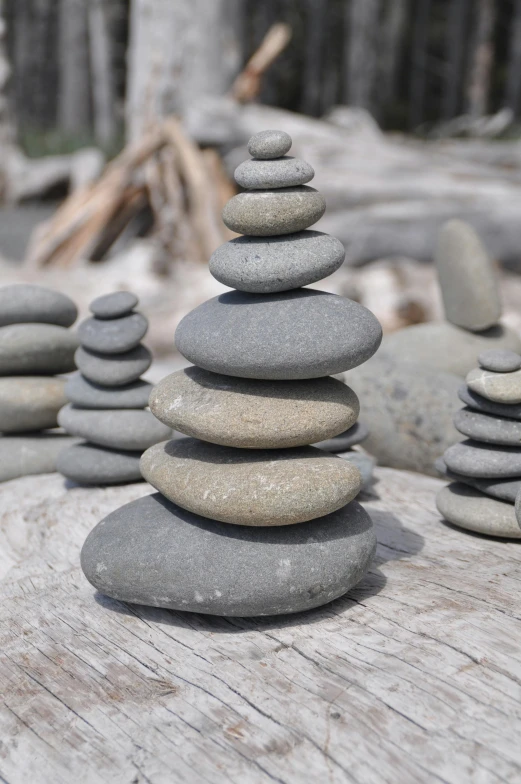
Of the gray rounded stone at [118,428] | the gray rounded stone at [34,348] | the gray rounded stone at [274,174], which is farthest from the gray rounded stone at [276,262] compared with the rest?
the gray rounded stone at [34,348]

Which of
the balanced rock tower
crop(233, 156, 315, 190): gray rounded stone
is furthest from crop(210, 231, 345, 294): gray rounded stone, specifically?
crop(233, 156, 315, 190): gray rounded stone

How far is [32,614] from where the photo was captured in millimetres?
2852

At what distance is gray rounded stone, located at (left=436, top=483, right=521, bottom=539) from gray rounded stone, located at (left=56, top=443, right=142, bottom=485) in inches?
59.0

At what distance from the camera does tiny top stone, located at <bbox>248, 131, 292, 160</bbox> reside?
8.91 ft

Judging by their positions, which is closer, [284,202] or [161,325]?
[284,202]

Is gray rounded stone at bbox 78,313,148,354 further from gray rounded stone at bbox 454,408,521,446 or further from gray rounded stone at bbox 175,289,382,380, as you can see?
gray rounded stone at bbox 454,408,521,446

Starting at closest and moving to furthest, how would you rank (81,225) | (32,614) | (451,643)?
(451,643) → (32,614) → (81,225)

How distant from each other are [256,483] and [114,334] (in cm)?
145

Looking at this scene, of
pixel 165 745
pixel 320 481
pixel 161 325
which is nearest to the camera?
pixel 165 745

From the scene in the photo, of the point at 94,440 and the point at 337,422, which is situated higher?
the point at 337,422

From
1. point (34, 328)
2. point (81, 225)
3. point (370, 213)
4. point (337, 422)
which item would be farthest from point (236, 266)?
point (81, 225)

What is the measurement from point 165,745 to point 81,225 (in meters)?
8.03

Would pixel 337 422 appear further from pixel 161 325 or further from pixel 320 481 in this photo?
pixel 161 325

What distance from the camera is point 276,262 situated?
8.86ft
